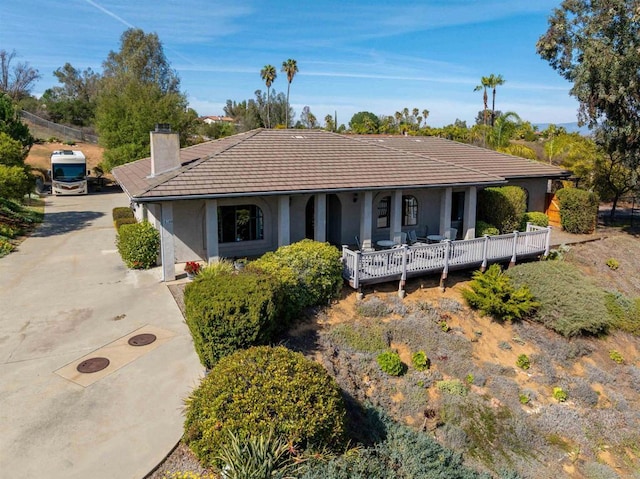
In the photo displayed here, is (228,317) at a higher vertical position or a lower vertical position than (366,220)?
lower

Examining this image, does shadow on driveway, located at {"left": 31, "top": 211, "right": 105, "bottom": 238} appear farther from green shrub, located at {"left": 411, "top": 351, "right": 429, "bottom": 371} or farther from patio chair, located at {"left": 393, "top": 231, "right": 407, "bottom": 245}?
green shrub, located at {"left": 411, "top": 351, "right": 429, "bottom": 371}

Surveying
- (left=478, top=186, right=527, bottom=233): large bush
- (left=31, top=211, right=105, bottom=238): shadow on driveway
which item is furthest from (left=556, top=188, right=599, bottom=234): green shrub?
(left=31, top=211, right=105, bottom=238): shadow on driveway

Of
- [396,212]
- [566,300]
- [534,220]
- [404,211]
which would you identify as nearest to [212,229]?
[396,212]

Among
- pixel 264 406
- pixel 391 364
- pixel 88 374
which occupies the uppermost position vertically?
pixel 264 406

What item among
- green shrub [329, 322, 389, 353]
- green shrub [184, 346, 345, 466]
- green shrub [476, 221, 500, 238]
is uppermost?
green shrub [476, 221, 500, 238]

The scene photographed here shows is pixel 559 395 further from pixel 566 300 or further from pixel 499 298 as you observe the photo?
pixel 566 300

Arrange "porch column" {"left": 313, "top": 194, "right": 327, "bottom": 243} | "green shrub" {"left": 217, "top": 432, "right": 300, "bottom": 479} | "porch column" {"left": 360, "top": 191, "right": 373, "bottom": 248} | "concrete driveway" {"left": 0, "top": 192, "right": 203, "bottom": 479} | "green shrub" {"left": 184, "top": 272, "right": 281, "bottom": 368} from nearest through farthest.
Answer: "green shrub" {"left": 217, "top": 432, "right": 300, "bottom": 479} → "concrete driveway" {"left": 0, "top": 192, "right": 203, "bottom": 479} → "green shrub" {"left": 184, "top": 272, "right": 281, "bottom": 368} → "porch column" {"left": 313, "top": 194, "right": 327, "bottom": 243} → "porch column" {"left": 360, "top": 191, "right": 373, "bottom": 248}
